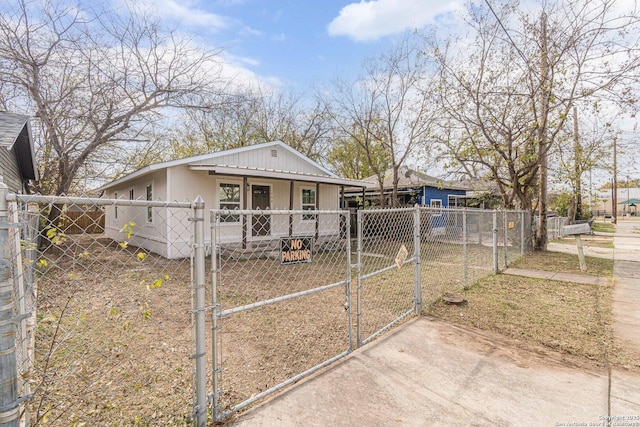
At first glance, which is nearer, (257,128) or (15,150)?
(15,150)

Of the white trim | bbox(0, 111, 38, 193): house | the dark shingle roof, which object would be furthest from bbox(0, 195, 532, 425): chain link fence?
the white trim

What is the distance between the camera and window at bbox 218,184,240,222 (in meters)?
10.6

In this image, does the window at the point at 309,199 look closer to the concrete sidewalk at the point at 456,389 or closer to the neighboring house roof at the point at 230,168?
the neighboring house roof at the point at 230,168

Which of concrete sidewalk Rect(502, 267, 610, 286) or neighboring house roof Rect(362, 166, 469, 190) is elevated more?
neighboring house roof Rect(362, 166, 469, 190)

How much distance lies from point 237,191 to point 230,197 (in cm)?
33

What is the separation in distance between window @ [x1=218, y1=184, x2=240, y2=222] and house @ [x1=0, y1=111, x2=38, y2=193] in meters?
5.07

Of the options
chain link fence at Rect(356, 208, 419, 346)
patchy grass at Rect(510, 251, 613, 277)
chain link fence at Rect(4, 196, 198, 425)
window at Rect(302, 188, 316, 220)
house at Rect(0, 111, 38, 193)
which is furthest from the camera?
window at Rect(302, 188, 316, 220)

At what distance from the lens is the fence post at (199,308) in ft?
6.85

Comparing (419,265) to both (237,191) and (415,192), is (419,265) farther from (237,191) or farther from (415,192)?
(415,192)

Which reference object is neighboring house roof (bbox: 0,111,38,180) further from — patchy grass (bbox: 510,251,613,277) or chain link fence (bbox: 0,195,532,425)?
patchy grass (bbox: 510,251,613,277)

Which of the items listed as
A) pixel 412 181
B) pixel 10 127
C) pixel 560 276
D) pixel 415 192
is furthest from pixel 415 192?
pixel 10 127

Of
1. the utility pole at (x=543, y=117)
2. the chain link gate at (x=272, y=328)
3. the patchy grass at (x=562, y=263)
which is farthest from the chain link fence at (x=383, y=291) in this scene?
the utility pole at (x=543, y=117)

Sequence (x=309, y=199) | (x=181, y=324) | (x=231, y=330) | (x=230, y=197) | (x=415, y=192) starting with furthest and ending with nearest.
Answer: (x=415, y=192) < (x=309, y=199) < (x=230, y=197) < (x=181, y=324) < (x=231, y=330)

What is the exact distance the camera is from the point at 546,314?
4.80 m
